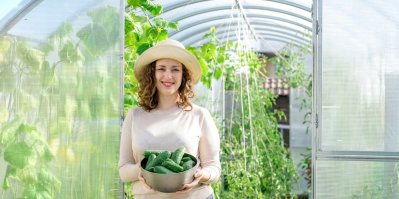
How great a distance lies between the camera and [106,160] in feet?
9.79

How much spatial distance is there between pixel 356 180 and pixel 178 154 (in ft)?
4.35

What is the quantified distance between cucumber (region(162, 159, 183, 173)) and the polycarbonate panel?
17.6 inches

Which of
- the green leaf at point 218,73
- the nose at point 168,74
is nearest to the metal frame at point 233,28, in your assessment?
the green leaf at point 218,73

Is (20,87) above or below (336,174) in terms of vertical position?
above

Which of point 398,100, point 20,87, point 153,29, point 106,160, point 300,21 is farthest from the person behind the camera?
point 300,21

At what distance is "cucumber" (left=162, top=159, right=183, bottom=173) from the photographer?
234 centimetres

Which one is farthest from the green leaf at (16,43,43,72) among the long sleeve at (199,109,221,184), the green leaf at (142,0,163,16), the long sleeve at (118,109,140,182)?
the green leaf at (142,0,163,16)

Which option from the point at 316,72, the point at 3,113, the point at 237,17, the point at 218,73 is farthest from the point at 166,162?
the point at 237,17

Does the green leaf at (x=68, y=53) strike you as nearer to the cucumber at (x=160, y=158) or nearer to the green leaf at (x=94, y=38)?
the green leaf at (x=94, y=38)

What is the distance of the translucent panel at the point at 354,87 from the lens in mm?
3211

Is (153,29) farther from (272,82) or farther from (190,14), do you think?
(272,82)

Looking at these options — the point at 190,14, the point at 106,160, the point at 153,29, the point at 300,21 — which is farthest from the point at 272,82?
the point at 106,160

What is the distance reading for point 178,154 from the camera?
2.37m

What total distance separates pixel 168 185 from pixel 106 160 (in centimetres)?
69
